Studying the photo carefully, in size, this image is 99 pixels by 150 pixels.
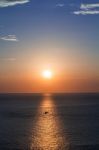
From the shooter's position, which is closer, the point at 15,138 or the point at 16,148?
the point at 16,148

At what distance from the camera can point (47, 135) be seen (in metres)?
78.7

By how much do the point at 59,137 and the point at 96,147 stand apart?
14.9 meters

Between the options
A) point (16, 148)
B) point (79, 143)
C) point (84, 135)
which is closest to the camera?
point (16, 148)

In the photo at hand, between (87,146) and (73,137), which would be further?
(73,137)

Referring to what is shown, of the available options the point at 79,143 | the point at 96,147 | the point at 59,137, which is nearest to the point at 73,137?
the point at 59,137

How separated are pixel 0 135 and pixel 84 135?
17901 millimetres

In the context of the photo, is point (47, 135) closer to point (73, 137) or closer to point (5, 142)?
point (73, 137)

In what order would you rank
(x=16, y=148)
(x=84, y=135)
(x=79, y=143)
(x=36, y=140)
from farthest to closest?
(x=84, y=135)
(x=36, y=140)
(x=79, y=143)
(x=16, y=148)

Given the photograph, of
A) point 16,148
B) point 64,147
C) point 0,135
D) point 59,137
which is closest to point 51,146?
point 64,147

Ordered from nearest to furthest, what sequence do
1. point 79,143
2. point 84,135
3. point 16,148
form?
point 16,148 → point 79,143 → point 84,135

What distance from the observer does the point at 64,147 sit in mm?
61844

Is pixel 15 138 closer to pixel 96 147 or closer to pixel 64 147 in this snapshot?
pixel 64 147

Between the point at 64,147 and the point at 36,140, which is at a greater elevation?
the point at 64,147

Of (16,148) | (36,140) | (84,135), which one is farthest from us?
(84,135)
